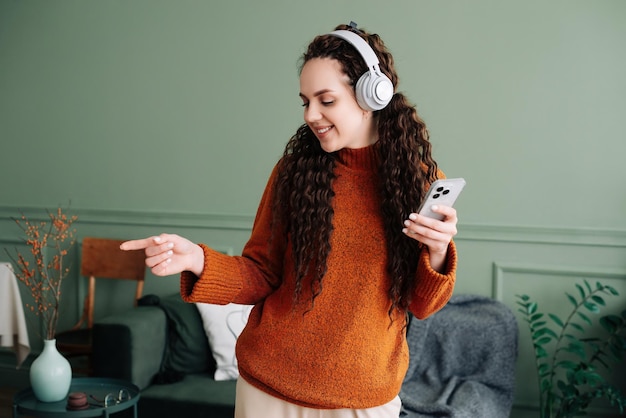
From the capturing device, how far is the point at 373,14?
9.96 ft

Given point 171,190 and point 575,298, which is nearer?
point 575,298

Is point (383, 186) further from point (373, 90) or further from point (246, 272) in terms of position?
point (246, 272)

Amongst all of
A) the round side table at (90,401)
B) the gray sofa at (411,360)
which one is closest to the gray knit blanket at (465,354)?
the gray sofa at (411,360)

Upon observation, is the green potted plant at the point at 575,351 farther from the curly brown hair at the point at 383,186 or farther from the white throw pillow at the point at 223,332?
the curly brown hair at the point at 383,186

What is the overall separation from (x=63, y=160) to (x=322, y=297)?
9.23 feet

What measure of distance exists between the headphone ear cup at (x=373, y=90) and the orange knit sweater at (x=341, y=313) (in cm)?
11

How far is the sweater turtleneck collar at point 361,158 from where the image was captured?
125 centimetres

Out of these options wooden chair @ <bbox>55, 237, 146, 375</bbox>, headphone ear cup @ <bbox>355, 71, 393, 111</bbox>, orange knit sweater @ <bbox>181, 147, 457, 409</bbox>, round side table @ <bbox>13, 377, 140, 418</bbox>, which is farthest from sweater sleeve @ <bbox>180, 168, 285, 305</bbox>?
wooden chair @ <bbox>55, 237, 146, 375</bbox>

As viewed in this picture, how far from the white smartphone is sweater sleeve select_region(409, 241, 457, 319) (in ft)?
0.31

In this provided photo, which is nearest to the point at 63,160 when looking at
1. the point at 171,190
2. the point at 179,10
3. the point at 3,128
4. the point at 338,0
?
the point at 3,128

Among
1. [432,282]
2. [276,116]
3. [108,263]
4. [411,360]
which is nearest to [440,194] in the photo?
[432,282]

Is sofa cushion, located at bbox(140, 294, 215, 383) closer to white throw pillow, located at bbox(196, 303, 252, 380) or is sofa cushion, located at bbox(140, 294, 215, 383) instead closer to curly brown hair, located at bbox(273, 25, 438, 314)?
white throw pillow, located at bbox(196, 303, 252, 380)

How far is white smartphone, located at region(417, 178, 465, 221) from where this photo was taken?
106 centimetres

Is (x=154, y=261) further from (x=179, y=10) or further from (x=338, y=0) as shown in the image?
(x=179, y=10)
